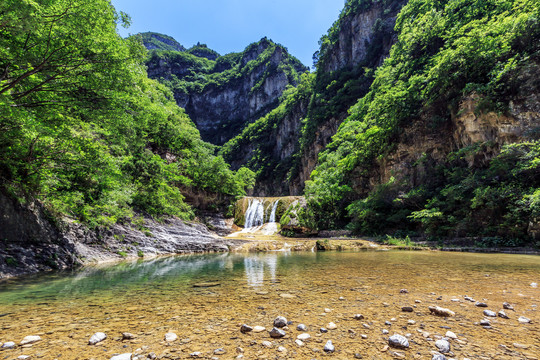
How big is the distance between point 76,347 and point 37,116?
6116mm

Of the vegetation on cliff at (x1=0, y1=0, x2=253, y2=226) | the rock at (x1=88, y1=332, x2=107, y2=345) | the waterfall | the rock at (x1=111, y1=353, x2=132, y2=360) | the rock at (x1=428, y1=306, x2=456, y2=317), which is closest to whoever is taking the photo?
the rock at (x1=111, y1=353, x2=132, y2=360)

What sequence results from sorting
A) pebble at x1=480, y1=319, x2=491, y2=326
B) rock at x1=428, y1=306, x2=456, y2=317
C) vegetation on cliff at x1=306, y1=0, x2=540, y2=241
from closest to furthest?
pebble at x1=480, y1=319, x2=491, y2=326, rock at x1=428, y1=306, x2=456, y2=317, vegetation on cliff at x1=306, y1=0, x2=540, y2=241

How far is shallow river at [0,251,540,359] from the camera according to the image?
2.14 meters

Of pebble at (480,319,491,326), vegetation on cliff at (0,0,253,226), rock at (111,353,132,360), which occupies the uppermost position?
vegetation on cliff at (0,0,253,226)

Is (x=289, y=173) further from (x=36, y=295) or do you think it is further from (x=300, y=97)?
(x=36, y=295)

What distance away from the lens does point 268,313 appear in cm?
314

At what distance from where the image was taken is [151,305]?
142 inches

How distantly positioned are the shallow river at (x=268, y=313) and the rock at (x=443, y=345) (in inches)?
1.8

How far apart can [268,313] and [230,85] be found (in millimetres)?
104282

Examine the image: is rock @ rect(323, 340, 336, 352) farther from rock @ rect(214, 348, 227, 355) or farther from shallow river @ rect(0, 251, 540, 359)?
rock @ rect(214, 348, 227, 355)

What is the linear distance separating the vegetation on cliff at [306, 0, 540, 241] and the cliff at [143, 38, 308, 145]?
212ft

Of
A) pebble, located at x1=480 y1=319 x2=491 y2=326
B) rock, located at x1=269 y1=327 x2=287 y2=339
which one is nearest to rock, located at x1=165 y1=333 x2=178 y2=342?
rock, located at x1=269 y1=327 x2=287 y2=339

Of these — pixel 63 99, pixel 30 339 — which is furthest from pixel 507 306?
pixel 63 99

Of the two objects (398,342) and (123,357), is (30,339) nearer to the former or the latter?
(123,357)
